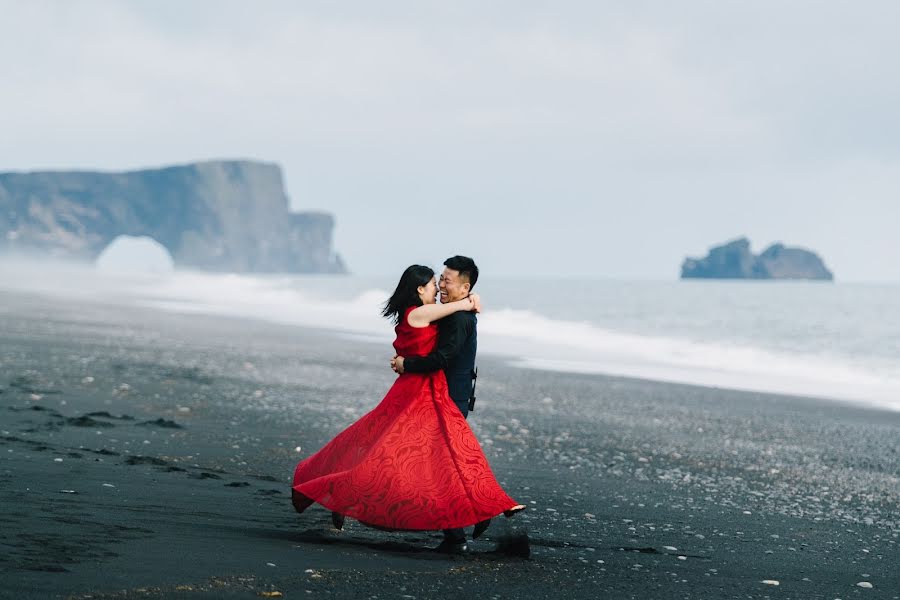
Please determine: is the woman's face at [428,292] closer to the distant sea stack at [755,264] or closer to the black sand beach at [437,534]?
the black sand beach at [437,534]

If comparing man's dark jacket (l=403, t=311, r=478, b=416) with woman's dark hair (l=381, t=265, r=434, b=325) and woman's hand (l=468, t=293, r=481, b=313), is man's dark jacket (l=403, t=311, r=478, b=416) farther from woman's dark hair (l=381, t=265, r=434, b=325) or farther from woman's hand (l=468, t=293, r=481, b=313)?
woman's dark hair (l=381, t=265, r=434, b=325)

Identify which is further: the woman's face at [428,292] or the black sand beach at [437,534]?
the woman's face at [428,292]

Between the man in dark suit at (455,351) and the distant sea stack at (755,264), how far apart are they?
152797 mm

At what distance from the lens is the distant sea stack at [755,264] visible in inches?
6009

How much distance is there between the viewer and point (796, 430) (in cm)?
1091

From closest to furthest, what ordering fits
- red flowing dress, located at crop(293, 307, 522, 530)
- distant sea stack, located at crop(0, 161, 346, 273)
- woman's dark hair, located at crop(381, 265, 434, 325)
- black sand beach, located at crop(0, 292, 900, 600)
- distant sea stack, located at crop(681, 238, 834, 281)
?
black sand beach, located at crop(0, 292, 900, 600)
red flowing dress, located at crop(293, 307, 522, 530)
woman's dark hair, located at crop(381, 265, 434, 325)
distant sea stack, located at crop(681, 238, 834, 281)
distant sea stack, located at crop(0, 161, 346, 273)

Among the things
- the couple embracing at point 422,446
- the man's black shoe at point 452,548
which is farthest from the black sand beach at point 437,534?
the couple embracing at point 422,446

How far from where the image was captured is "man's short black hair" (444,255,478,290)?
521cm

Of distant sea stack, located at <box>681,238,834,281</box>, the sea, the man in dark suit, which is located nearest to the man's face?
the man in dark suit

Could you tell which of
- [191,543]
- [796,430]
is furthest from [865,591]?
[796,430]

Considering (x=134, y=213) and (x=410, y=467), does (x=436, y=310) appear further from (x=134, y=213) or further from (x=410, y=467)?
(x=134, y=213)

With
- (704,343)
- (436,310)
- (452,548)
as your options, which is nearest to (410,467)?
(452,548)

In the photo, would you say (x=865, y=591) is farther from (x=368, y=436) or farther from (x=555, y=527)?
(x=368, y=436)

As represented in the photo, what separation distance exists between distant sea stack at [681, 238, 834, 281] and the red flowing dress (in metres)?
153
